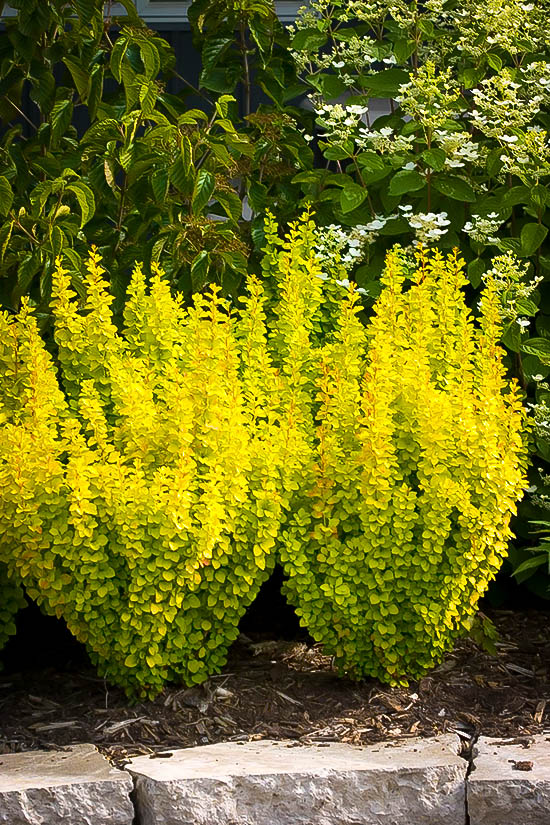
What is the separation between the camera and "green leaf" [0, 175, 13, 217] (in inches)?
110

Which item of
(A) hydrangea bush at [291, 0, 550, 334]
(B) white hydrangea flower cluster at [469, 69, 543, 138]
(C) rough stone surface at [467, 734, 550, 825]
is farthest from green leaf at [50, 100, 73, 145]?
(C) rough stone surface at [467, 734, 550, 825]

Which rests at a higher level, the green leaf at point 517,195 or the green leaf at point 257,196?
the green leaf at point 517,195

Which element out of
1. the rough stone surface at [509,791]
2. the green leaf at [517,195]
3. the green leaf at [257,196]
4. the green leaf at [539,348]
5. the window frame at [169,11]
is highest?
the window frame at [169,11]

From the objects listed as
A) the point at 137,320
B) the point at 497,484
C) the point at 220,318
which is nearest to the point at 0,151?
the point at 137,320

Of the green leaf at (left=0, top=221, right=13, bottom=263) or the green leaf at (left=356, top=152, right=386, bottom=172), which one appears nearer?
the green leaf at (left=0, top=221, right=13, bottom=263)

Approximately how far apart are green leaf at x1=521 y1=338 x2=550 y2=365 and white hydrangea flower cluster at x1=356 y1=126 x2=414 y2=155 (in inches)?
26.0

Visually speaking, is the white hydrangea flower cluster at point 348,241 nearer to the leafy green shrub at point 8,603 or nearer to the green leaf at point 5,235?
the green leaf at point 5,235

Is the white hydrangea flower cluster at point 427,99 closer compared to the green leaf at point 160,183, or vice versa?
the green leaf at point 160,183

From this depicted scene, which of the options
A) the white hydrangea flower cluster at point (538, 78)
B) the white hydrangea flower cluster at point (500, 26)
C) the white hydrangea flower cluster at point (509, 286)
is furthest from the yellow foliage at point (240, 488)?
the white hydrangea flower cluster at point (500, 26)

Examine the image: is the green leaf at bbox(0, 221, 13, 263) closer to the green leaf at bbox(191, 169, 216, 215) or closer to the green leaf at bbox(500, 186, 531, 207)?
the green leaf at bbox(191, 169, 216, 215)

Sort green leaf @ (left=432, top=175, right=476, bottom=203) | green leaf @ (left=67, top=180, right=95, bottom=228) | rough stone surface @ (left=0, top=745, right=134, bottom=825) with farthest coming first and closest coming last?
green leaf @ (left=432, top=175, right=476, bottom=203), green leaf @ (left=67, top=180, right=95, bottom=228), rough stone surface @ (left=0, top=745, right=134, bottom=825)

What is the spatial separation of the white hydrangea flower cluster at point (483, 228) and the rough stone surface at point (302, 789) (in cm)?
147

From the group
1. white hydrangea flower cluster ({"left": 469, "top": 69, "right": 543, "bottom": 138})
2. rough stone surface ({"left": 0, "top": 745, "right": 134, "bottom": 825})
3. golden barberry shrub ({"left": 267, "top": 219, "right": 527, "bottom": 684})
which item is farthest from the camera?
white hydrangea flower cluster ({"left": 469, "top": 69, "right": 543, "bottom": 138})

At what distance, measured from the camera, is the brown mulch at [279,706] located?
2369 millimetres
